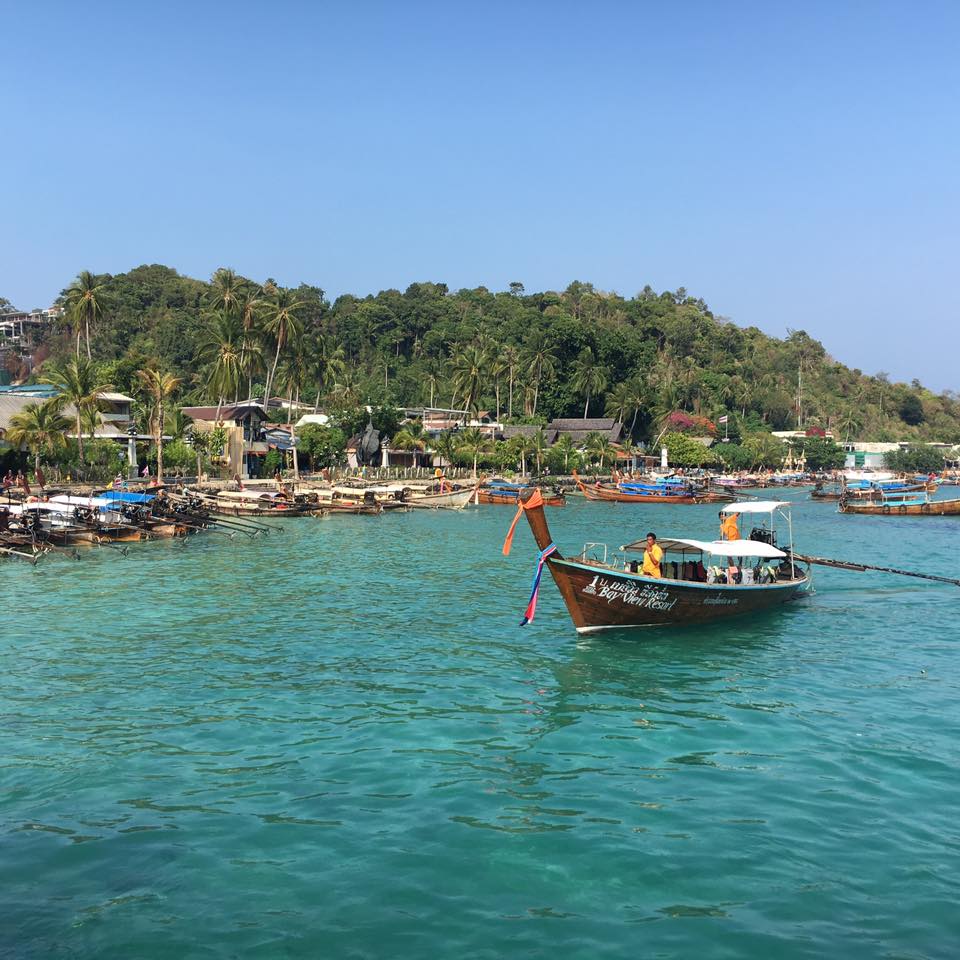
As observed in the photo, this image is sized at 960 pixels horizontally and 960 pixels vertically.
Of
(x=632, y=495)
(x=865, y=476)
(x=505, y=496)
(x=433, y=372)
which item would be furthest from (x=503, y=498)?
(x=865, y=476)

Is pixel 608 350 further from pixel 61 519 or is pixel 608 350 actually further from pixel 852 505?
pixel 61 519

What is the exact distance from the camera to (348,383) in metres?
118

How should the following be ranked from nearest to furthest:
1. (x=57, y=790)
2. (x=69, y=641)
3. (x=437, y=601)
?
(x=57, y=790), (x=69, y=641), (x=437, y=601)

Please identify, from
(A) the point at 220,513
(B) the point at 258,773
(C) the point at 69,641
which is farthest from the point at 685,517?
(B) the point at 258,773

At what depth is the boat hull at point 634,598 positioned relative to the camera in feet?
70.5

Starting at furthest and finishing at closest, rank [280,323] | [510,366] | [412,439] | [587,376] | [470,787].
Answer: [587,376] → [510,366] → [412,439] → [280,323] → [470,787]

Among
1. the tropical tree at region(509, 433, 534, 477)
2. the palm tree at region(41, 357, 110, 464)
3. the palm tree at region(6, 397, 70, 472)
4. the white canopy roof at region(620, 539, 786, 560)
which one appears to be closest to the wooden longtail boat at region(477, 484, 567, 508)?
the tropical tree at region(509, 433, 534, 477)

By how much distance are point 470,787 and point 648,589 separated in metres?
10.3

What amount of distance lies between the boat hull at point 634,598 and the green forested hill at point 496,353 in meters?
61.4

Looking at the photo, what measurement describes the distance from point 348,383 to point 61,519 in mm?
79529

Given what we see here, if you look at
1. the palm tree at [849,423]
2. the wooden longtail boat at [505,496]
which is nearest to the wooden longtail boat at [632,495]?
the wooden longtail boat at [505,496]

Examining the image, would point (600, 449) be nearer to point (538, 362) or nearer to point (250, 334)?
point (538, 362)

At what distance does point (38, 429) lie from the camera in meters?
52.5

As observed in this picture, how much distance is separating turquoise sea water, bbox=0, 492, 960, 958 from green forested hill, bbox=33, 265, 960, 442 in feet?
204
